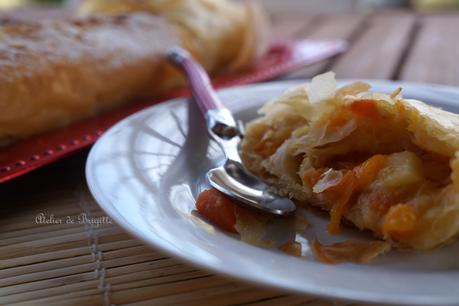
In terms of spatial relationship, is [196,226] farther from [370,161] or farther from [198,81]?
[198,81]

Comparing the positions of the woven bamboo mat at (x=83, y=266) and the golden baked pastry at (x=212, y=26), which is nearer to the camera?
the woven bamboo mat at (x=83, y=266)

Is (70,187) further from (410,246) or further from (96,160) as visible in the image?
(410,246)

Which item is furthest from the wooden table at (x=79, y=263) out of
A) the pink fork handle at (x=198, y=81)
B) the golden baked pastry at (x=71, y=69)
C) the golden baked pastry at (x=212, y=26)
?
the golden baked pastry at (x=212, y=26)

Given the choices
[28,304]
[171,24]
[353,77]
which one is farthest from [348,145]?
[171,24]

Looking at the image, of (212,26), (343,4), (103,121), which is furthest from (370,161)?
(343,4)

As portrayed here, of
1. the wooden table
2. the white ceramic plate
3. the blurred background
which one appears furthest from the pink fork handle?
the blurred background

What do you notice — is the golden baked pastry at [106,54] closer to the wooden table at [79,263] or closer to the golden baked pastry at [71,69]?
the golden baked pastry at [71,69]
